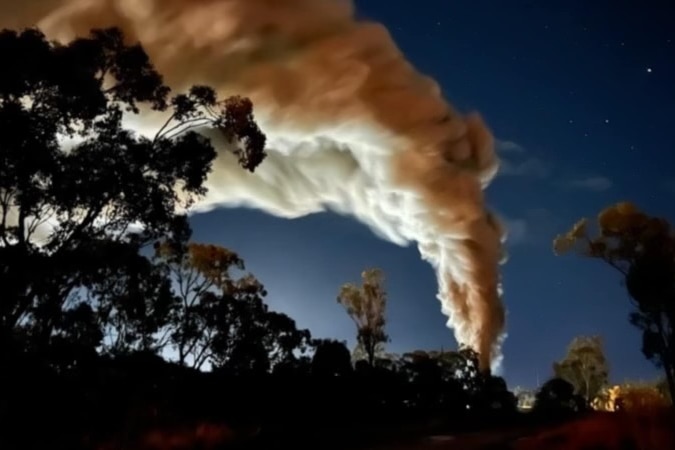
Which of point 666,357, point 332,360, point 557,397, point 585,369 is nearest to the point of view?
point 332,360

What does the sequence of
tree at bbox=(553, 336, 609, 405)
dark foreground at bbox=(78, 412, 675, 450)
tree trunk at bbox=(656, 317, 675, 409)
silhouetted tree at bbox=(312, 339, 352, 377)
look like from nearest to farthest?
dark foreground at bbox=(78, 412, 675, 450) → silhouetted tree at bbox=(312, 339, 352, 377) → tree trunk at bbox=(656, 317, 675, 409) → tree at bbox=(553, 336, 609, 405)

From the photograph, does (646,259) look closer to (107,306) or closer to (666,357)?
(666,357)

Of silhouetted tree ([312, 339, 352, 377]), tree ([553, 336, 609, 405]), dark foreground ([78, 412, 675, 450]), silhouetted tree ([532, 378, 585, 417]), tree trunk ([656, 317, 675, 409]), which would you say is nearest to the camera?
dark foreground ([78, 412, 675, 450])

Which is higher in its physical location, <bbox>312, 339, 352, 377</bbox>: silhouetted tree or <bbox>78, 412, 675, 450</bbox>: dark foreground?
<bbox>312, 339, 352, 377</bbox>: silhouetted tree

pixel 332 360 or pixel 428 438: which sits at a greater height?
pixel 332 360

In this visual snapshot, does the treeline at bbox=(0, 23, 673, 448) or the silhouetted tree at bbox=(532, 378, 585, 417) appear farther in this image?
the silhouetted tree at bbox=(532, 378, 585, 417)

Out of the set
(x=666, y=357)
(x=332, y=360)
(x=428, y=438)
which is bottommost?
(x=428, y=438)

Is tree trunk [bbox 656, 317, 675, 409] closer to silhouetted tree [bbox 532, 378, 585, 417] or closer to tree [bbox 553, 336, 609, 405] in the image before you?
silhouetted tree [bbox 532, 378, 585, 417]

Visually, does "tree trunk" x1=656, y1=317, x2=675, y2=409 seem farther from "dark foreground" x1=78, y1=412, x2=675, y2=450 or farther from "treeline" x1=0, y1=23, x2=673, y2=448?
"dark foreground" x1=78, y1=412, x2=675, y2=450

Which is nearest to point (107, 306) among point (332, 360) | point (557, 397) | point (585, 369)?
point (332, 360)

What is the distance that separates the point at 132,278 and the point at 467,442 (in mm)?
11390

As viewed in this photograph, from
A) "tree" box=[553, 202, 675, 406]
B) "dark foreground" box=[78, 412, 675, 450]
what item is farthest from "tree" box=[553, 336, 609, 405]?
"dark foreground" box=[78, 412, 675, 450]

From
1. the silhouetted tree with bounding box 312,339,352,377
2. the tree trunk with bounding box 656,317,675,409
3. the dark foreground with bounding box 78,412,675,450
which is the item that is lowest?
the dark foreground with bounding box 78,412,675,450

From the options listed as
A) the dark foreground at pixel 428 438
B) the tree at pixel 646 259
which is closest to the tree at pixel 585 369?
the tree at pixel 646 259
